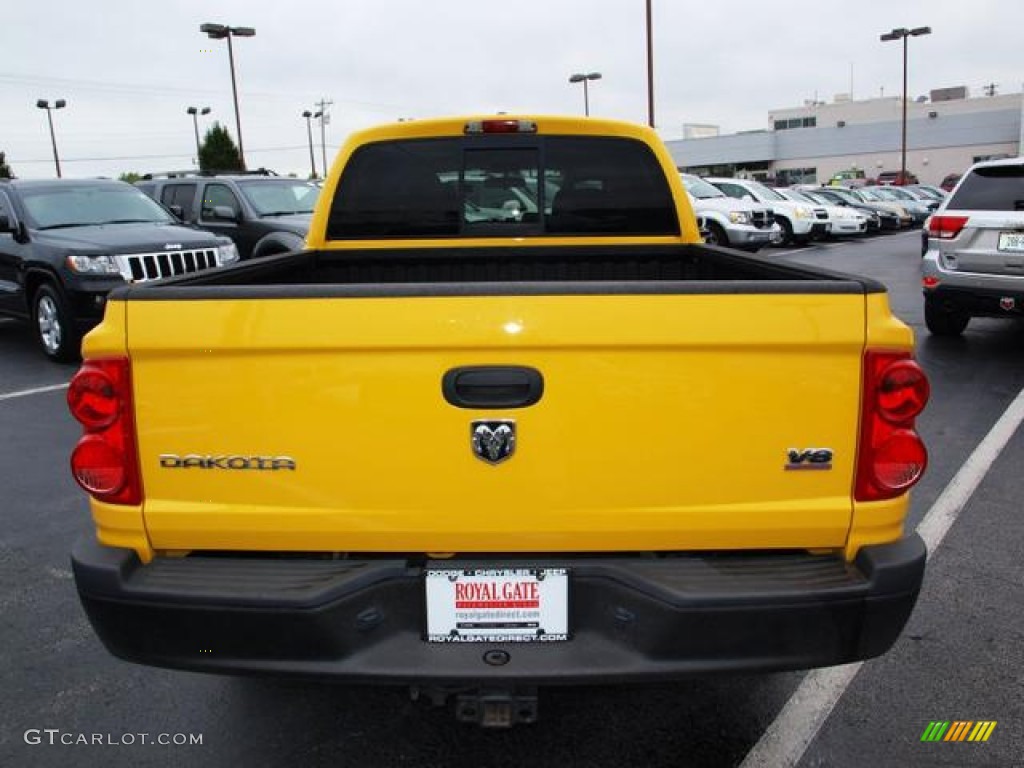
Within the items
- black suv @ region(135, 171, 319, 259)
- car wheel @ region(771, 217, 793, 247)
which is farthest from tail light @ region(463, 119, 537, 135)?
car wheel @ region(771, 217, 793, 247)

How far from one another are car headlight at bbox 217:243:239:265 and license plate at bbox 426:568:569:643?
811 centimetres

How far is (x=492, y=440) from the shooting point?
7.07ft

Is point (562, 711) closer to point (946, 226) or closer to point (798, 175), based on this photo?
point (946, 226)

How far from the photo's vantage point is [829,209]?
23.6 m

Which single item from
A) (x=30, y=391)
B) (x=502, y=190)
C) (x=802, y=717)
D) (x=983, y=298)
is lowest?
(x=802, y=717)

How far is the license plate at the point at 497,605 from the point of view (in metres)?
2.21

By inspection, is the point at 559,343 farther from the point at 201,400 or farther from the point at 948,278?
the point at 948,278

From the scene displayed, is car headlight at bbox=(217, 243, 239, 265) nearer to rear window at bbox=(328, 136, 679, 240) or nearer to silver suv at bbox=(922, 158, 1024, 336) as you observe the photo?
rear window at bbox=(328, 136, 679, 240)

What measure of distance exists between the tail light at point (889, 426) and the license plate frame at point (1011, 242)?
679 centimetres

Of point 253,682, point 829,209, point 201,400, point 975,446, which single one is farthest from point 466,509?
point 829,209

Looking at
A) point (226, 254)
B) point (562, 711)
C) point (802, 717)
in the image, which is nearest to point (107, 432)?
point (562, 711)

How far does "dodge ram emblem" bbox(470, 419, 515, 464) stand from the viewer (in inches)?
84.7

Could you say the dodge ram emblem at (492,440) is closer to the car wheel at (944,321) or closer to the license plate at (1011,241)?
the license plate at (1011,241)

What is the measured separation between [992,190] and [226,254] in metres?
7.87
